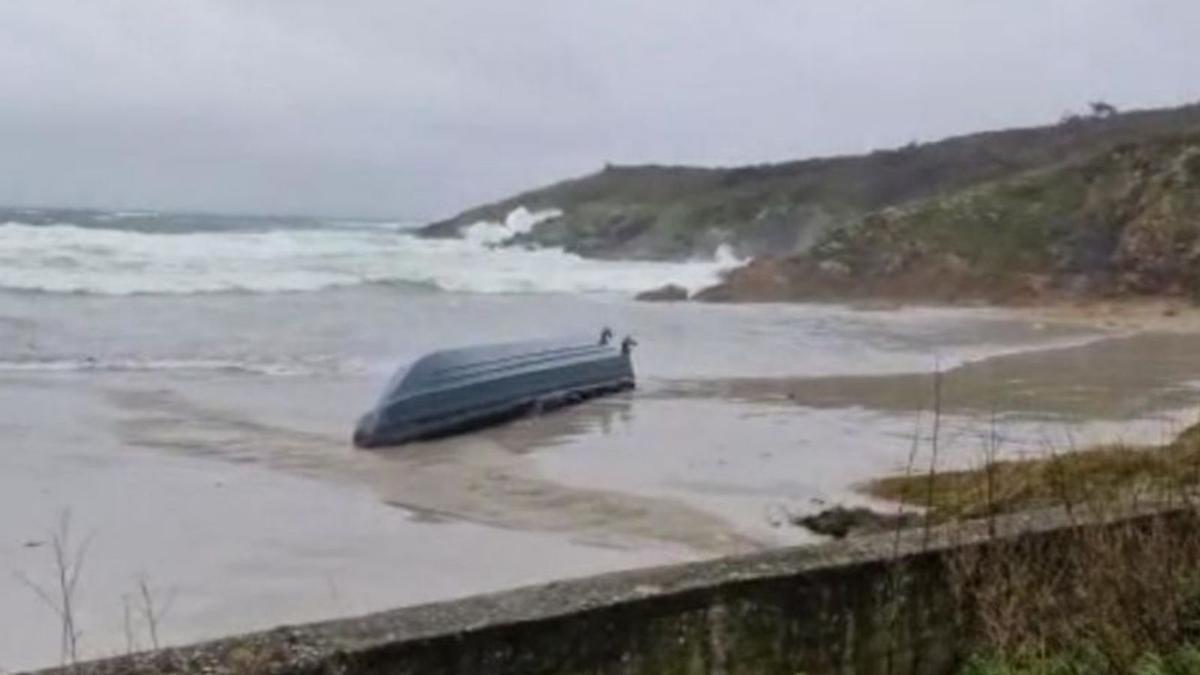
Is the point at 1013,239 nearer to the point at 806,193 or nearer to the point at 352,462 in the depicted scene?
the point at 806,193

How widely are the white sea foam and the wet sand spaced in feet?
67.7

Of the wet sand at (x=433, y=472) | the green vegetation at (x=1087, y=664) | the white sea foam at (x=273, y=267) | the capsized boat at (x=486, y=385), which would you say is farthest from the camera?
the white sea foam at (x=273, y=267)

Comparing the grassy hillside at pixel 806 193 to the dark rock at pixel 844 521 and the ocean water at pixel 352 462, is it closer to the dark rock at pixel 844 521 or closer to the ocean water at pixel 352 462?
the ocean water at pixel 352 462

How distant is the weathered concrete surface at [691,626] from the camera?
3080 mm

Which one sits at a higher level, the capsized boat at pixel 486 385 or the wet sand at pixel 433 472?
the capsized boat at pixel 486 385

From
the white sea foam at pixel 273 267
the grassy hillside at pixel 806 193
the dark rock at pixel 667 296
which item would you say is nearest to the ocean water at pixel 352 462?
the white sea foam at pixel 273 267

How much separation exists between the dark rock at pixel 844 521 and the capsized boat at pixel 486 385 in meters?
4.79

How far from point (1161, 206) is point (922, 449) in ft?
104

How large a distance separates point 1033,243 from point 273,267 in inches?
891

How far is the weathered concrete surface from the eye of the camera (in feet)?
10.1

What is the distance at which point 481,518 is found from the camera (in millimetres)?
9758

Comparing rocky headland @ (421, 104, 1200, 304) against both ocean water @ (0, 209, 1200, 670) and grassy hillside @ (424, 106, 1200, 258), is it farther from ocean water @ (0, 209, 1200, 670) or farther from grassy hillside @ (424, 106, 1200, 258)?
ocean water @ (0, 209, 1200, 670)

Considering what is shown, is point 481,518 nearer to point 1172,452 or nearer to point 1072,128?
point 1172,452

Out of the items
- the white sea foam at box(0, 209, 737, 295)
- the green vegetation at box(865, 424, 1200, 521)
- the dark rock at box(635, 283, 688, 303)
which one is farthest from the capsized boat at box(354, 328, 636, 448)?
the dark rock at box(635, 283, 688, 303)
